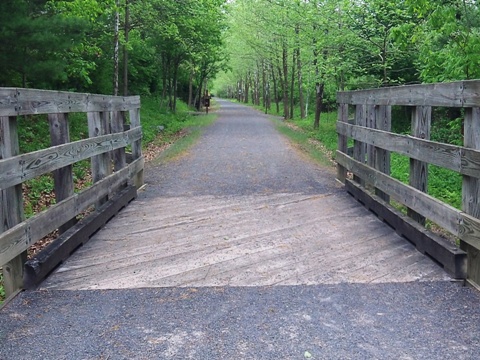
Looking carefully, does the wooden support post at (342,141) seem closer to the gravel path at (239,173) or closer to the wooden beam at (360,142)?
the gravel path at (239,173)

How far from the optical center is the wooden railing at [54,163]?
3.75 m

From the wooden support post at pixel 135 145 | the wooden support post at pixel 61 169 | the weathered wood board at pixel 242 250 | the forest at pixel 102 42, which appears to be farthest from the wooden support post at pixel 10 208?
the forest at pixel 102 42

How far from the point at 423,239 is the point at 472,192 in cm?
85

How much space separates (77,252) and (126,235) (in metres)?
0.76

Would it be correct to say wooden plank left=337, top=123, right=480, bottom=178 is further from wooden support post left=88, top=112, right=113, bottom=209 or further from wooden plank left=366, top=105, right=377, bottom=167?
wooden support post left=88, top=112, right=113, bottom=209

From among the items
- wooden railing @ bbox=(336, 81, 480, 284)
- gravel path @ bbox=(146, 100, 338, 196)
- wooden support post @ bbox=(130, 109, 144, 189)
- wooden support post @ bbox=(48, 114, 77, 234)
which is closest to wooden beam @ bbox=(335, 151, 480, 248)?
wooden railing @ bbox=(336, 81, 480, 284)

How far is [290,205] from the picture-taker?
23.2ft

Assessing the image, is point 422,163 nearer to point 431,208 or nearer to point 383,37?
point 431,208

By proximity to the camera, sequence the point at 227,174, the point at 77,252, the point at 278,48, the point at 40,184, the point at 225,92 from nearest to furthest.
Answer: the point at 77,252 → the point at 40,184 → the point at 227,174 → the point at 278,48 → the point at 225,92

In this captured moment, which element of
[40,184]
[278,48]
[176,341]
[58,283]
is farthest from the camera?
[278,48]

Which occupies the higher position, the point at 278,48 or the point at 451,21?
the point at 278,48

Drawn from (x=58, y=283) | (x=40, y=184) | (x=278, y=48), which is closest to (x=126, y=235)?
(x=58, y=283)

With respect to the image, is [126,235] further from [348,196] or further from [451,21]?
[451,21]

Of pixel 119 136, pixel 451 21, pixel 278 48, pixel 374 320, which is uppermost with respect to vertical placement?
pixel 278 48
